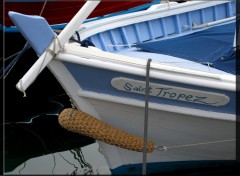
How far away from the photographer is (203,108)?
10.9 ft

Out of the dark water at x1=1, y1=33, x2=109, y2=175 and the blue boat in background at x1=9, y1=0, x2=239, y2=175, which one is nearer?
the blue boat in background at x1=9, y1=0, x2=239, y2=175

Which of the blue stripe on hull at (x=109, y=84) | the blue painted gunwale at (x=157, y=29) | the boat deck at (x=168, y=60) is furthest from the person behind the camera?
the blue painted gunwale at (x=157, y=29)

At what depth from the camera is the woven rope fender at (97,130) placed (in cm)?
339

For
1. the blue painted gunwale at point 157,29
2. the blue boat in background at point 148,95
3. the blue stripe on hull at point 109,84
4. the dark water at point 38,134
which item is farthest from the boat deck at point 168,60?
the dark water at point 38,134

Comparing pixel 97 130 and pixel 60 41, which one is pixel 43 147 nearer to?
pixel 97 130

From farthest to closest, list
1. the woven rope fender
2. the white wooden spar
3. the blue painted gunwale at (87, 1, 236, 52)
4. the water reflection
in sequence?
the blue painted gunwale at (87, 1, 236, 52) < the water reflection < the woven rope fender < the white wooden spar

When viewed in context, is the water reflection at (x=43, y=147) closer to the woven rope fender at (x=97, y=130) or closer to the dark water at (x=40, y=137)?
the dark water at (x=40, y=137)

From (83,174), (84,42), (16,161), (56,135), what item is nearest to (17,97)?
(56,135)

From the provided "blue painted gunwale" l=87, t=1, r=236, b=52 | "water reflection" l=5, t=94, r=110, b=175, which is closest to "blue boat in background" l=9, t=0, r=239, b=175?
"blue painted gunwale" l=87, t=1, r=236, b=52

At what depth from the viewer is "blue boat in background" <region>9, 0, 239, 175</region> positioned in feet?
10.3

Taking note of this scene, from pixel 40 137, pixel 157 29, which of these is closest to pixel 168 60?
pixel 157 29

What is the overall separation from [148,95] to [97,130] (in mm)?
520

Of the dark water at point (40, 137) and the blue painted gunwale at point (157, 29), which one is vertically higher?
the blue painted gunwale at point (157, 29)

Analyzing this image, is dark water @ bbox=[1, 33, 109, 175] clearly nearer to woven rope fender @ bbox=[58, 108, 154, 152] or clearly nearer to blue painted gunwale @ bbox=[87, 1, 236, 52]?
woven rope fender @ bbox=[58, 108, 154, 152]
